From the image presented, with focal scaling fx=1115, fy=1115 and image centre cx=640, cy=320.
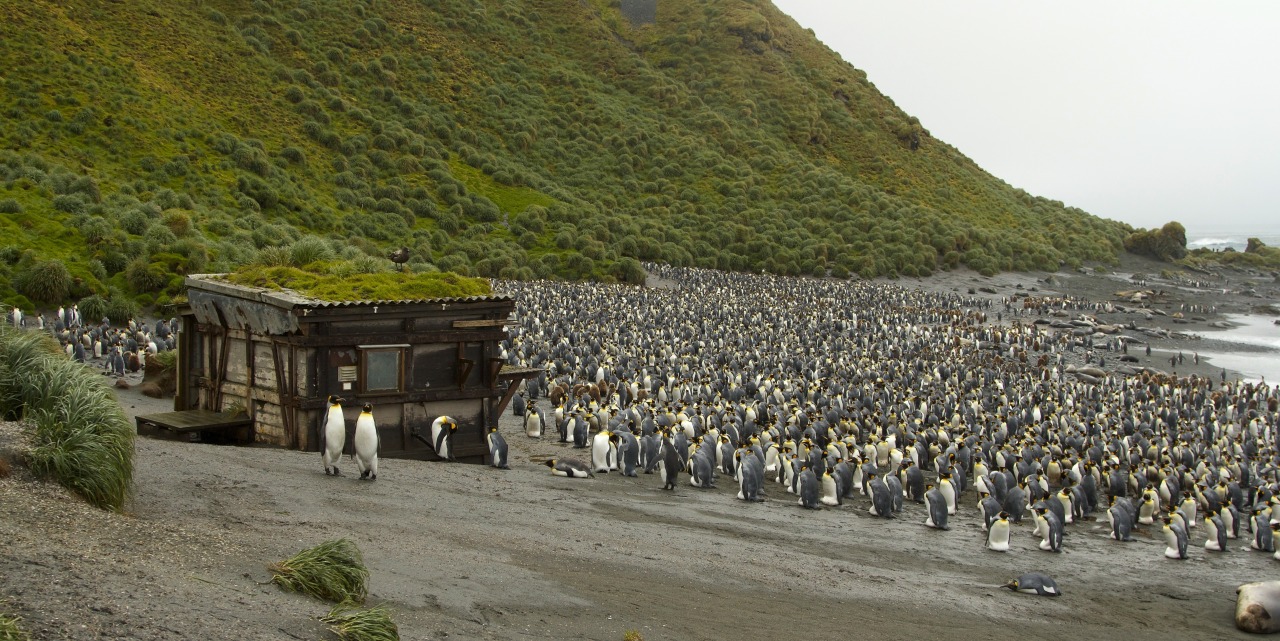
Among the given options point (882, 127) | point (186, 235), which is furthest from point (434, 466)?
point (882, 127)

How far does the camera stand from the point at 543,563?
10.7 meters

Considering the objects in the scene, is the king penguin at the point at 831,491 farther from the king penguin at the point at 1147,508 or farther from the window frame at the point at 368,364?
the window frame at the point at 368,364

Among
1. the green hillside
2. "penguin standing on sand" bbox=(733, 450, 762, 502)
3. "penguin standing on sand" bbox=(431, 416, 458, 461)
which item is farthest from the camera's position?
the green hillside

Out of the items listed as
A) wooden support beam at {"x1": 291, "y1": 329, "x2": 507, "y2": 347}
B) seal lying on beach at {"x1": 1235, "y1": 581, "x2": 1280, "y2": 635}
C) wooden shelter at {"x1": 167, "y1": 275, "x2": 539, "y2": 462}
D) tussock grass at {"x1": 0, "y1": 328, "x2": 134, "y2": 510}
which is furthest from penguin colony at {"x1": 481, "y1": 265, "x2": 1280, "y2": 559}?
tussock grass at {"x1": 0, "y1": 328, "x2": 134, "y2": 510}

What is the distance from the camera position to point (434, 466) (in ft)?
48.2

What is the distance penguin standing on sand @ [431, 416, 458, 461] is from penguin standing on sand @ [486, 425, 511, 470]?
591 mm

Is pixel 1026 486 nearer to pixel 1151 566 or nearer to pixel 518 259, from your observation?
pixel 1151 566

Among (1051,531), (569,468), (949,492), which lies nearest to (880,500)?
(949,492)

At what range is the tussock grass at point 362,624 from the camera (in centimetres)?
737

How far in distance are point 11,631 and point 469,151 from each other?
249 feet

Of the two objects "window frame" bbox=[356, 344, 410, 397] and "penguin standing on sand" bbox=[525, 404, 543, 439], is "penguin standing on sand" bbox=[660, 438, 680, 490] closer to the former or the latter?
"window frame" bbox=[356, 344, 410, 397]

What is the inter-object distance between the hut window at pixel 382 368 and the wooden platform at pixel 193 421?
6.51ft

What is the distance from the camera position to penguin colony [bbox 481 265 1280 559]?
60.0ft

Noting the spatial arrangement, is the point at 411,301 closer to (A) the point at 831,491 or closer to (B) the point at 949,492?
(A) the point at 831,491
